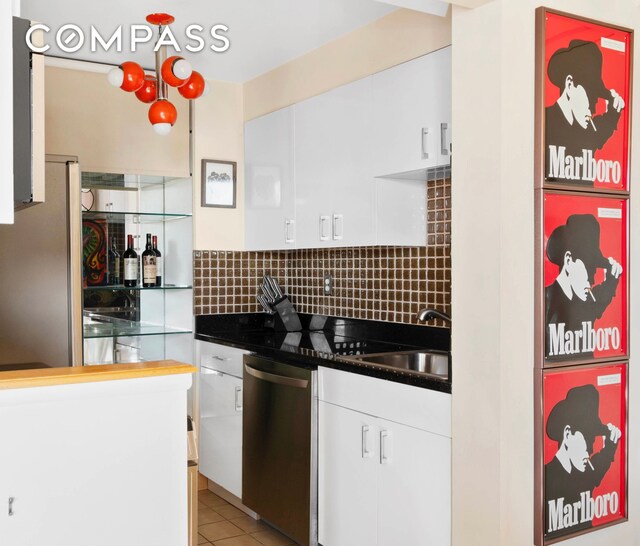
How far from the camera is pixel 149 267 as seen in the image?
422 cm

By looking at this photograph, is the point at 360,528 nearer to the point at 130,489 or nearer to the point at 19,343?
the point at 130,489

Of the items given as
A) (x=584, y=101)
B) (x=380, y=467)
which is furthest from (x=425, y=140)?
(x=380, y=467)

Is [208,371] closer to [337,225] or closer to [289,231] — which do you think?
[289,231]

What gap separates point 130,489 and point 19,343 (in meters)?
1.18

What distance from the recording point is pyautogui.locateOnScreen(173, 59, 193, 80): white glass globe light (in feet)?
10.0

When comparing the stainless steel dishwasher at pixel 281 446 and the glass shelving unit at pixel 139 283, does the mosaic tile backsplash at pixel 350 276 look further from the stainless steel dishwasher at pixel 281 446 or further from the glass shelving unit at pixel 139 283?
the stainless steel dishwasher at pixel 281 446

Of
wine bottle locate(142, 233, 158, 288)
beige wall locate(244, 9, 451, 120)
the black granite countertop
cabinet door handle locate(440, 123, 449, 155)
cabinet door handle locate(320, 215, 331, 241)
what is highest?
beige wall locate(244, 9, 451, 120)

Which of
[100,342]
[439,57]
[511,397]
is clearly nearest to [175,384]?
[511,397]

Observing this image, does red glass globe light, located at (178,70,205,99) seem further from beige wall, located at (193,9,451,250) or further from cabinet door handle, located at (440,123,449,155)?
cabinet door handle, located at (440,123,449,155)

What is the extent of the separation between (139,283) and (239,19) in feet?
5.59

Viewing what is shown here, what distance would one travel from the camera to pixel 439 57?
280 cm

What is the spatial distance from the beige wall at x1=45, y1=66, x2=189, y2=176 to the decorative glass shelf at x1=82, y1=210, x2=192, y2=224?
24 cm

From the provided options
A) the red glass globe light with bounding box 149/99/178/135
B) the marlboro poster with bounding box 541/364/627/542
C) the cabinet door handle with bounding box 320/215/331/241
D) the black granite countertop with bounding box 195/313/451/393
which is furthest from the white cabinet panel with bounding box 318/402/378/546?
the red glass globe light with bounding box 149/99/178/135

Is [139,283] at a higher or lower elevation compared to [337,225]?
lower
